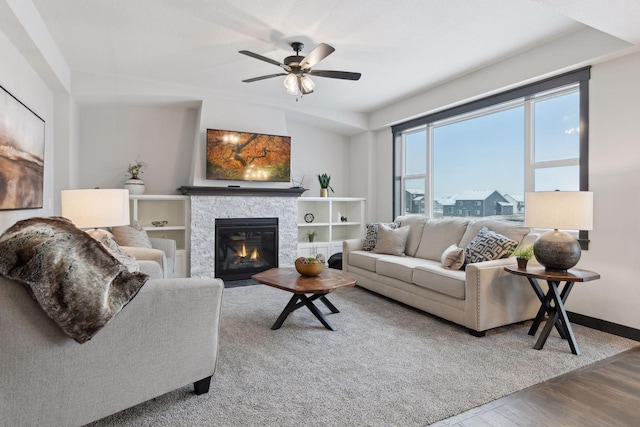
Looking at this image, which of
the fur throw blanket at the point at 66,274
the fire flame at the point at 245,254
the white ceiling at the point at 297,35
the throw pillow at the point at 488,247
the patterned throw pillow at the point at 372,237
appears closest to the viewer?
the fur throw blanket at the point at 66,274

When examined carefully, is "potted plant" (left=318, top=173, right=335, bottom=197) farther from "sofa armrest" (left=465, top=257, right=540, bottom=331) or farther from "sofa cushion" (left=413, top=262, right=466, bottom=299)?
"sofa armrest" (left=465, top=257, right=540, bottom=331)

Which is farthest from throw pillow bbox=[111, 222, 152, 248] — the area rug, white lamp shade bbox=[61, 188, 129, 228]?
the area rug

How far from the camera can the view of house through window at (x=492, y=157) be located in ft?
11.6

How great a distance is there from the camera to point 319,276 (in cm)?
323

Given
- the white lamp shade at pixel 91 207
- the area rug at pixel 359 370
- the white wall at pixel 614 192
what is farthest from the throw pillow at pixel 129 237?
the white wall at pixel 614 192

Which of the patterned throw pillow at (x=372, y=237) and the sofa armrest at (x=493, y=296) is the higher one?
the patterned throw pillow at (x=372, y=237)

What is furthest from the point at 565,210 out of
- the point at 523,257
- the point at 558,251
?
the point at 523,257

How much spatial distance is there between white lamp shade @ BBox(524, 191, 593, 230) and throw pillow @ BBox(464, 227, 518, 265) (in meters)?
0.46

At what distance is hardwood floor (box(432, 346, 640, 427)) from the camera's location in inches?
69.8

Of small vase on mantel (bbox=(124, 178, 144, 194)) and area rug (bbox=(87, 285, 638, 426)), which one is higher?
small vase on mantel (bbox=(124, 178, 144, 194))

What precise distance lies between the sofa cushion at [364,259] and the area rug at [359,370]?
79 cm

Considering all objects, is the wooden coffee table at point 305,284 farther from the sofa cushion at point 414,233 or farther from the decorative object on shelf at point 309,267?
the sofa cushion at point 414,233

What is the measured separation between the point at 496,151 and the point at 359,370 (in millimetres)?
3220

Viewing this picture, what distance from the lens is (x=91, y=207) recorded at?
8.66 feet
